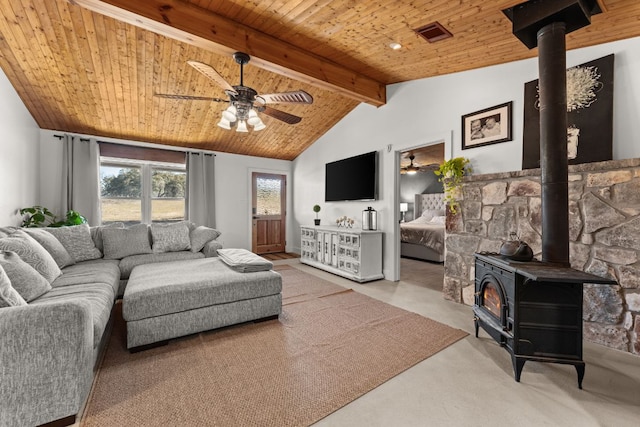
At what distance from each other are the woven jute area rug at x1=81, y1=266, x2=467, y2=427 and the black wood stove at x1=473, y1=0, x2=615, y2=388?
0.57m

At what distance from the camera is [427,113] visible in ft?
11.9

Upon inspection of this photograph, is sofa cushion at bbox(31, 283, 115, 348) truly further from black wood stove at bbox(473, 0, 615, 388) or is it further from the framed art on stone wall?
the framed art on stone wall

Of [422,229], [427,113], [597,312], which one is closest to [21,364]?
[597,312]

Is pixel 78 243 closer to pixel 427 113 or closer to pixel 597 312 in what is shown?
pixel 427 113

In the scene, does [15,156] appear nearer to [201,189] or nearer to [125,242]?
[125,242]

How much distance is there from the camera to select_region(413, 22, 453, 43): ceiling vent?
2375 millimetres

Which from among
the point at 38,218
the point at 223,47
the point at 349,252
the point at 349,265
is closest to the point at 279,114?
the point at 223,47

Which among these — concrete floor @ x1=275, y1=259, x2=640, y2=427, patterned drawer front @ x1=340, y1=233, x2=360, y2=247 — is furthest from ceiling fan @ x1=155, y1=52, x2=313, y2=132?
concrete floor @ x1=275, y1=259, x2=640, y2=427

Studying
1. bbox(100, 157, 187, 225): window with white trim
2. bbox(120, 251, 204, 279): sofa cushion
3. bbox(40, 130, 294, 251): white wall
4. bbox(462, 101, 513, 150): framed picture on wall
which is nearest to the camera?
bbox(462, 101, 513, 150): framed picture on wall

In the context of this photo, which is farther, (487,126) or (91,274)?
(487,126)

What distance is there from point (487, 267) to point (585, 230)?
0.93 metres

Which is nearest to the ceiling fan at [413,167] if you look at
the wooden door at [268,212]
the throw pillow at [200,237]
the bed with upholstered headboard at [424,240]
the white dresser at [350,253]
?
the bed with upholstered headboard at [424,240]

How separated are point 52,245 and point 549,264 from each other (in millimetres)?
4355

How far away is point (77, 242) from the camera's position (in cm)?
311
